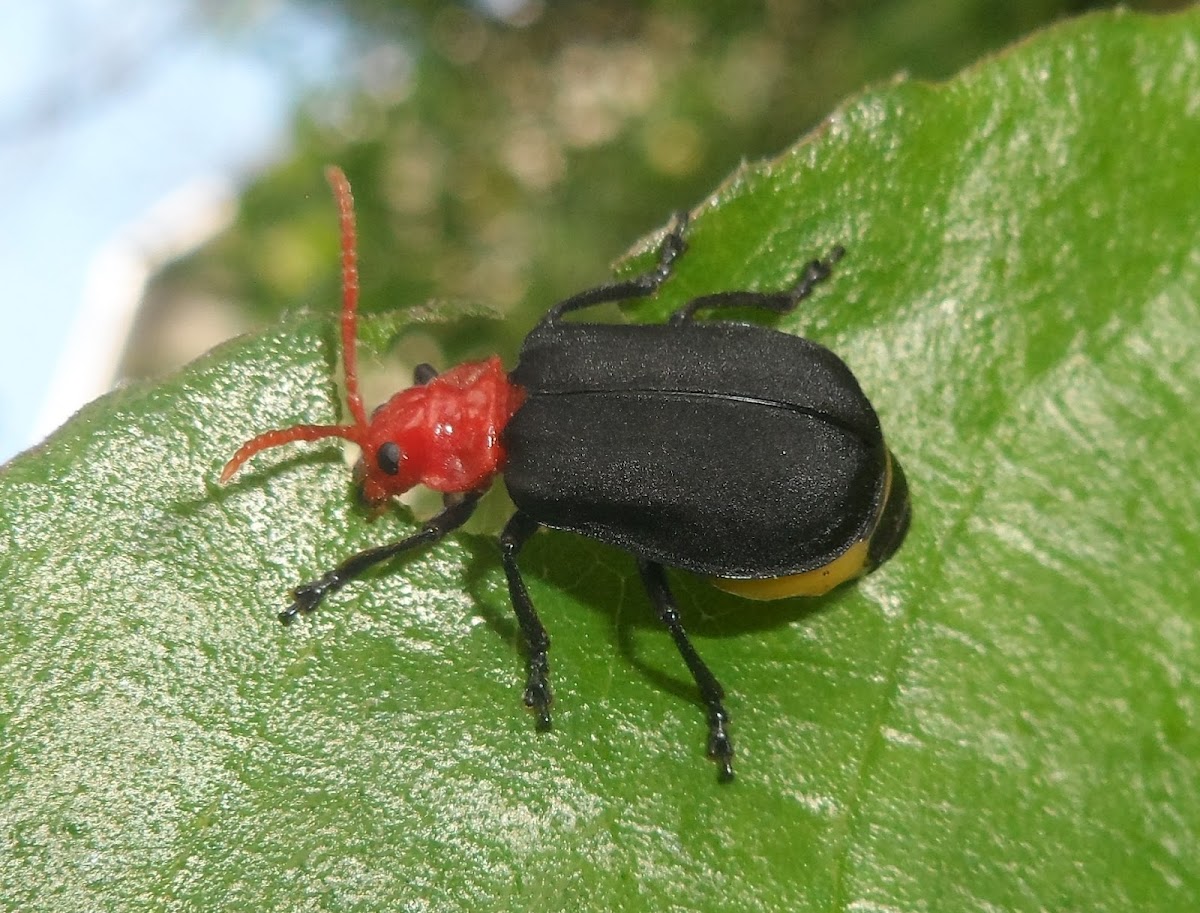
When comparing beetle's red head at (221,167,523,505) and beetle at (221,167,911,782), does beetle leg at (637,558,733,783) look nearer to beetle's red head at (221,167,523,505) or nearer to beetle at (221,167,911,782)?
beetle at (221,167,911,782)

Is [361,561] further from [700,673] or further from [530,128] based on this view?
[530,128]

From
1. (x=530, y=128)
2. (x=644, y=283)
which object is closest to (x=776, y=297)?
(x=644, y=283)

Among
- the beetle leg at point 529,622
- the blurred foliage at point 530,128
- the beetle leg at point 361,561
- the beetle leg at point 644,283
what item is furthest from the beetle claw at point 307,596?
the blurred foliage at point 530,128

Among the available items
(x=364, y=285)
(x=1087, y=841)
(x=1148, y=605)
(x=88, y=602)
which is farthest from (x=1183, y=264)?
(x=364, y=285)

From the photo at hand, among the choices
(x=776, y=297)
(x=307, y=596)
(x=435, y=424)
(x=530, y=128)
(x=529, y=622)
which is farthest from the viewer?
(x=530, y=128)

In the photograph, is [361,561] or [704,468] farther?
[704,468]

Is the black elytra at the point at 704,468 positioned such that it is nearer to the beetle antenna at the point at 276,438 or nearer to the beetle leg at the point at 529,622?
the beetle leg at the point at 529,622
